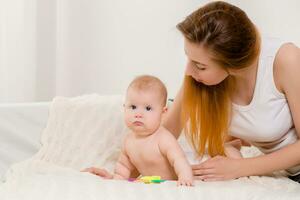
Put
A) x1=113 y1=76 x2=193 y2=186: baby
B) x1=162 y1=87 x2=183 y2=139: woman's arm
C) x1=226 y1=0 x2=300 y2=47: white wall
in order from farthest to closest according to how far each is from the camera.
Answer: x1=226 y1=0 x2=300 y2=47: white wall, x1=162 y1=87 x2=183 y2=139: woman's arm, x1=113 y1=76 x2=193 y2=186: baby

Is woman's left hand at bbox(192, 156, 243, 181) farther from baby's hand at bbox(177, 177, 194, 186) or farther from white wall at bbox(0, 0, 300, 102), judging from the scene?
white wall at bbox(0, 0, 300, 102)

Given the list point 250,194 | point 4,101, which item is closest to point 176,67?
point 4,101

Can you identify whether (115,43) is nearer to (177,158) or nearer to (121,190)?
(177,158)

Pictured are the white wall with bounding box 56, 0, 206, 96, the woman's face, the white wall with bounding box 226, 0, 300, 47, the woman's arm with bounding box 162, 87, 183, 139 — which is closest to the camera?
the woman's face

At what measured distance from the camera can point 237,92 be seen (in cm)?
167

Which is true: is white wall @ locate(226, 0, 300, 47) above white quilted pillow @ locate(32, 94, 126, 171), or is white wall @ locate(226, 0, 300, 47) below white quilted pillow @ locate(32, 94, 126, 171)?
above

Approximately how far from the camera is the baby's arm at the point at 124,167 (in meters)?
1.69

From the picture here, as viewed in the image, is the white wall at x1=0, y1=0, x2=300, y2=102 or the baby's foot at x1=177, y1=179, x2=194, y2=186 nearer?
the baby's foot at x1=177, y1=179, x2=194, y2=186

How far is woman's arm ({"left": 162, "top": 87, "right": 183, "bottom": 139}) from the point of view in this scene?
1.84m

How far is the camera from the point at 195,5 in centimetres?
289

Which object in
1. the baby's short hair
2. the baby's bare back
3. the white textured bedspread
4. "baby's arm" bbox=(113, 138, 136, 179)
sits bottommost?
"baby's arm" bbox=(113, 138, 136, 179)

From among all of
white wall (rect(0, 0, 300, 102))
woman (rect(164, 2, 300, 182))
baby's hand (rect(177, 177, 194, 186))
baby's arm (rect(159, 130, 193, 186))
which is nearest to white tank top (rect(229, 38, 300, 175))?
woman (rect(164, 2, 300, 182))

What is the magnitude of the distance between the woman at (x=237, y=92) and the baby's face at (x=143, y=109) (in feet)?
0.43

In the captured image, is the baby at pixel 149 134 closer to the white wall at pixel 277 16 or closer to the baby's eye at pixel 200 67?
the baby's eye at pixel 200 67
